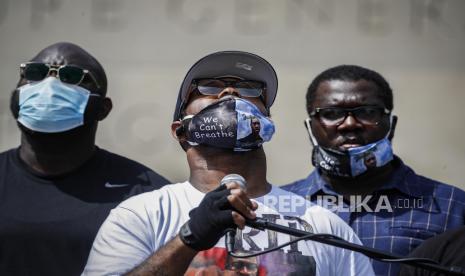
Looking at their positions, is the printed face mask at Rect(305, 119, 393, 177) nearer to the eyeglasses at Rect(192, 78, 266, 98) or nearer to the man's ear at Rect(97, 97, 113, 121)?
the eyeglasses at Rect(192, 78, 266, 98)

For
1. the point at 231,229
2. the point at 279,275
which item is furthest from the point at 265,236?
the point at 231,229

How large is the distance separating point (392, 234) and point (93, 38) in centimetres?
350

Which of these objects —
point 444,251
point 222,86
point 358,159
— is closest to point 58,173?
point 222,86

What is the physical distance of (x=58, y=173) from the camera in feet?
14.4

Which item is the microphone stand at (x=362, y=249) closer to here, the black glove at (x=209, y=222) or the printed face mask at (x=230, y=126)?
the black glove at (x=209, y=222)

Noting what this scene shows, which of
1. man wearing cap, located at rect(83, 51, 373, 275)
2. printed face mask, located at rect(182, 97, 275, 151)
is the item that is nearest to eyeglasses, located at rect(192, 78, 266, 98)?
man wearing cap, located at rect(83, 51, 373, 275)

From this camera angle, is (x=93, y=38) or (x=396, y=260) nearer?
(x=396, y=260)

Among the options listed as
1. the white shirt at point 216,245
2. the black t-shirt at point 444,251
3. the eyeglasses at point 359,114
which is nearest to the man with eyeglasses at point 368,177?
the eyeglasses at point 359,114

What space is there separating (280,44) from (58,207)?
10.0ft

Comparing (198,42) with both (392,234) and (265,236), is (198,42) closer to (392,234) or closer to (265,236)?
(392,234)

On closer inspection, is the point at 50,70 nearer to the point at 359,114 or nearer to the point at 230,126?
the point at 230,126

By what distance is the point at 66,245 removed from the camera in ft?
13.1

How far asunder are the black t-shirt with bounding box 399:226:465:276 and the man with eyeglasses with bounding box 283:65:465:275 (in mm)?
854

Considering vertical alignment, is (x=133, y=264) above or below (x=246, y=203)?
below
